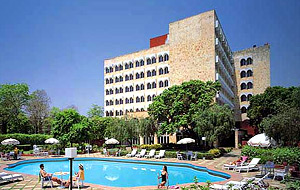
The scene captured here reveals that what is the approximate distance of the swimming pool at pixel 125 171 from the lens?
16.8 metres

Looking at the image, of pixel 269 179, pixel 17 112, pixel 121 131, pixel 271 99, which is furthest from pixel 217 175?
pixel 17 112

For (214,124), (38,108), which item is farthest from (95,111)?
(214,124)

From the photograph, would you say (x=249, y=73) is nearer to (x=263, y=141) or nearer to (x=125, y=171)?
(x=263, y=141)

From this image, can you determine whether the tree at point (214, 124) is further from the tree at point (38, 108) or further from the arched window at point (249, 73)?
the tree at point (38, 108)

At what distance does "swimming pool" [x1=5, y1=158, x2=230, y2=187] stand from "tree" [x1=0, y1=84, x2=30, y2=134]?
21.9 meters

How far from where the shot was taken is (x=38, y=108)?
49438 millimetres

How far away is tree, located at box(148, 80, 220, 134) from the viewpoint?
2886 centimetres

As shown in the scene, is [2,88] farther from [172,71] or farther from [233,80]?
[233,80]

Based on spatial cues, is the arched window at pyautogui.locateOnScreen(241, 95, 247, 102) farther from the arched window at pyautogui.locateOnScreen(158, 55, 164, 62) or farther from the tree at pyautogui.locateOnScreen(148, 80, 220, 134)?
the tree at pyautogui.locateOnScreen(148, 80, 220, 134)

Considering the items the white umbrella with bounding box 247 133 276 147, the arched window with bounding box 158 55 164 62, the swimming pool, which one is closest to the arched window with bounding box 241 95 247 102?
the arched window with bounding box 158 55 164 62

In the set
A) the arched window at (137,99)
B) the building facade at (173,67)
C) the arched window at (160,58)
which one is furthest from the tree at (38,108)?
the arched window at (160,58)

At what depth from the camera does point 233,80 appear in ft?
164

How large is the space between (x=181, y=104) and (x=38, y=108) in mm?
31267

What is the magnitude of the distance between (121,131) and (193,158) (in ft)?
33.8
